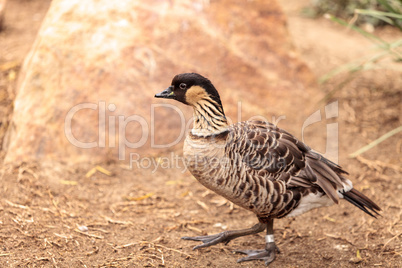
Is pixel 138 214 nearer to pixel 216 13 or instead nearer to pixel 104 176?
pixel 104 176

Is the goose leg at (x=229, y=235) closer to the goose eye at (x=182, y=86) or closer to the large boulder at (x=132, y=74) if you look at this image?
the goose eye at (x=182, y=86)

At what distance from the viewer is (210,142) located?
13.0ft

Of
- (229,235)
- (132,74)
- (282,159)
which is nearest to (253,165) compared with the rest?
(282,159)

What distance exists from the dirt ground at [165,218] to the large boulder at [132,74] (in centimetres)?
43

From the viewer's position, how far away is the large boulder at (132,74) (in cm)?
566

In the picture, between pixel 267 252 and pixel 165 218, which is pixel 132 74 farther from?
pixel 267 252

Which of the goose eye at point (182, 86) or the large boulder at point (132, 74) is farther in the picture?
the large boulder at point (132, 74)

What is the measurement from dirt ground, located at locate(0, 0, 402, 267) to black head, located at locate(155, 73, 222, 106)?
4.71ft

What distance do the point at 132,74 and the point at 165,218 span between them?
214 cm

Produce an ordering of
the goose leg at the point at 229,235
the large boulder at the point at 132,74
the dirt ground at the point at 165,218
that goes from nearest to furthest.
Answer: the dirt ground at the point at 165,218
the goose leg at the point at 229,235
the large boulder at the point at 132,74

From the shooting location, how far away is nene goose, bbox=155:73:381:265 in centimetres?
391

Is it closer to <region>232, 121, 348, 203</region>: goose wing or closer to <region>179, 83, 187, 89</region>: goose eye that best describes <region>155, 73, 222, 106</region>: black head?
<region>179, 83, 187, 89</region>: goose eye

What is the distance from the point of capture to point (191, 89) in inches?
157

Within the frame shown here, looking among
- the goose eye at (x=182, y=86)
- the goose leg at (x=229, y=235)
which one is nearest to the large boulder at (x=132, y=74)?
the goose leg at (x=229, y=235)
